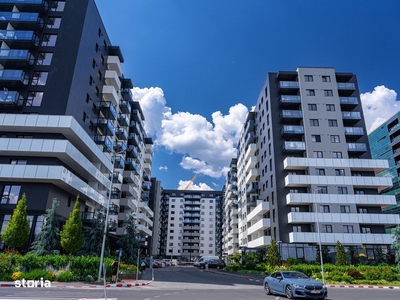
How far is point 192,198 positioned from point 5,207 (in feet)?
360

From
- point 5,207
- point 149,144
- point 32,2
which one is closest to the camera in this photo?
point 5,207

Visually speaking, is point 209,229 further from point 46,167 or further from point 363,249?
point 46,167

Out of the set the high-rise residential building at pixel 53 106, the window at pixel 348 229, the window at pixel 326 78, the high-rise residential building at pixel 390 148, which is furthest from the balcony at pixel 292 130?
the high-rise residential building at pixel 390 148

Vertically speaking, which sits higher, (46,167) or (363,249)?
(46,167)

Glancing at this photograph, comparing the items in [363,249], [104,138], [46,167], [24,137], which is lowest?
[363,249]

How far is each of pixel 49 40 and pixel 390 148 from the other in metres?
73.0

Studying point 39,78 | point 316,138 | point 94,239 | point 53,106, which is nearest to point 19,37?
point 39,78

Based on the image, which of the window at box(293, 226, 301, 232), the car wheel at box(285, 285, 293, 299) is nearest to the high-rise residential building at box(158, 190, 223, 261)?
the window at box(293, 226, 301, 232)

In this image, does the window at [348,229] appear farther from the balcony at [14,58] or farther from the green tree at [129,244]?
the balcony at [14,58]

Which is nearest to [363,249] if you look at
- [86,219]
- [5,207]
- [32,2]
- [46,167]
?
[86,219]

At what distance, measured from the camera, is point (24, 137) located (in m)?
34.5

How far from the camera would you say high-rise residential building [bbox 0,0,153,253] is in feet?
106

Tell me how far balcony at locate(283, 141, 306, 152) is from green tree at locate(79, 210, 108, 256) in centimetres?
2904

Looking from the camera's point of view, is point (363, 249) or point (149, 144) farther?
point (149, 144)
